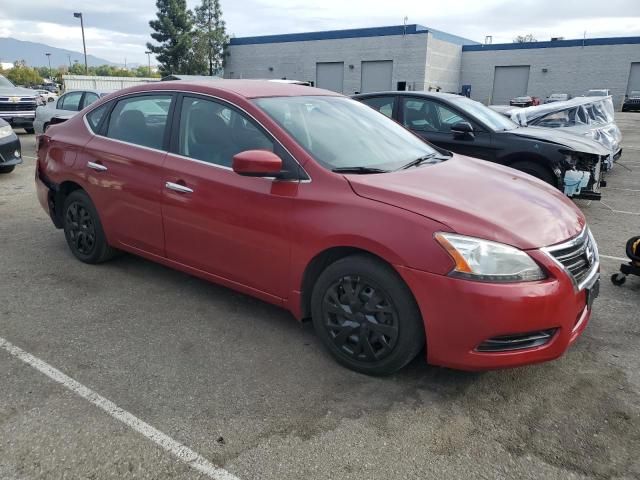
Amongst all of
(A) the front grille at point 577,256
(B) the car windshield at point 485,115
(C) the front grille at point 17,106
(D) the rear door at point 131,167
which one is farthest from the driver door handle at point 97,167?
(C) the front grille at point 17,106

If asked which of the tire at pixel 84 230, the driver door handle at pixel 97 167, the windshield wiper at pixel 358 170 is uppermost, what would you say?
the windshield wiper at pixel 358 170

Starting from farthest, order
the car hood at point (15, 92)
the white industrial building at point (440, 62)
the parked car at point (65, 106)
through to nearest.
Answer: the white industrial building at point (440, 62) < the car hood at point (15, 92) < the parked car at point (65, 106)

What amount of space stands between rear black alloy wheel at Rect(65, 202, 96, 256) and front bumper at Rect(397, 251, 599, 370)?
3.17m

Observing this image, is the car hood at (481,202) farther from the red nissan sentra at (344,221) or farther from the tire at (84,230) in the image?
the tire at (84,230)

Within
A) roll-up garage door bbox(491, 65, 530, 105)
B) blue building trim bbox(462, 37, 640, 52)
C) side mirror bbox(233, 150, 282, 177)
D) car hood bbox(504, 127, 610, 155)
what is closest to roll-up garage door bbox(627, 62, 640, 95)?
blue building trim bbox(462, 37, 640, 52)

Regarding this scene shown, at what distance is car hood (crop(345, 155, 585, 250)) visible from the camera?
273cm

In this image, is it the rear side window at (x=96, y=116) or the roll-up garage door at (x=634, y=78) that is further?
the roll-up garage door at (x=634, y=78)

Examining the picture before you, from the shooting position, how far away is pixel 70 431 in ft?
8.46

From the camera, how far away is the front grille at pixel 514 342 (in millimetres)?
2701

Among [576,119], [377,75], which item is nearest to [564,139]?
[576,119]

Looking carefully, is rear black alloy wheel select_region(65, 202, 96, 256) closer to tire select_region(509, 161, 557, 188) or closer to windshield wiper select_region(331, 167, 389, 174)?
windshield wiper select_region(331, 167, 389, 174)

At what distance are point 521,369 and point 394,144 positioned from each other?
1.77 metres

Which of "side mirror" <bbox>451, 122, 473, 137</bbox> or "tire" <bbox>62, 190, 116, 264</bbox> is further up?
"side mirror" <bbox>451, 122, 473, 137</bbox>

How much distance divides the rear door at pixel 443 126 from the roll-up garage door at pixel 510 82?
1777 inches
